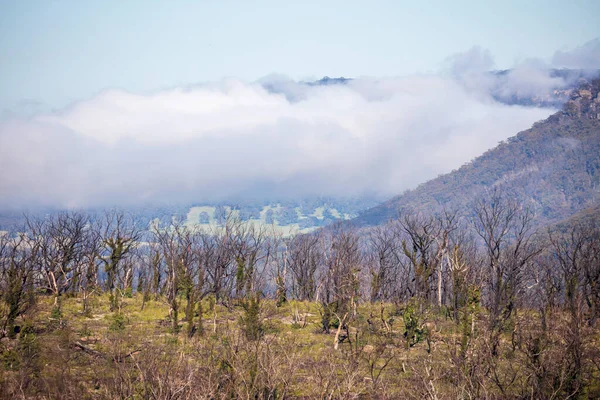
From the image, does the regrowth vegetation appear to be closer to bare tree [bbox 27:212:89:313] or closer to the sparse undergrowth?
the sparse undergrowth

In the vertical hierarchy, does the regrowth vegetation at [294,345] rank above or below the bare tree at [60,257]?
below

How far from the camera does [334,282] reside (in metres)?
43.4

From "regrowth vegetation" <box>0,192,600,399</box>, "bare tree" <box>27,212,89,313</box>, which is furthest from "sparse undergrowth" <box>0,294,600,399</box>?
"bare tree" <box>27,212,89,313</box>

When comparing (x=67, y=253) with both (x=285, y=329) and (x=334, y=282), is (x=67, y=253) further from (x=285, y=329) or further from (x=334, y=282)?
(x=334, y=282)

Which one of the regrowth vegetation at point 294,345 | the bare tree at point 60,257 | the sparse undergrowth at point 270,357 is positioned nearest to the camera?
the sparse undergrowth at point 270,357

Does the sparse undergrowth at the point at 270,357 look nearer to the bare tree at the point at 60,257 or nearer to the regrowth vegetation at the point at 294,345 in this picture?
A: the regrowth vegetation at the point at 294,345

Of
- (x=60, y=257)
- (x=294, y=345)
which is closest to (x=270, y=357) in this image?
(x=294, y=345)

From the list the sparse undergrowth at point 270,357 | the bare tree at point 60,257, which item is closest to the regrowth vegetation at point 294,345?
the sparse undergrowth at point 270,357

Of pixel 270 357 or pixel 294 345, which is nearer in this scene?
pixel 270 357

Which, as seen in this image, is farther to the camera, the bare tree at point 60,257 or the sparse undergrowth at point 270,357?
the bare tree at point 60,257

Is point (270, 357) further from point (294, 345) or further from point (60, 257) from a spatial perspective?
point (60, 257)

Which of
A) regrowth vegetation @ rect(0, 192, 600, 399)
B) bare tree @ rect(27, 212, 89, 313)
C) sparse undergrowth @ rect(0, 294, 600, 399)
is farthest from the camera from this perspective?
bare tree @ rect(27, 212, 89, 313)

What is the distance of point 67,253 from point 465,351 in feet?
149

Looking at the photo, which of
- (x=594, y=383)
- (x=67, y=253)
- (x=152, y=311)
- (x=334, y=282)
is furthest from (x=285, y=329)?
(x=67, y=253)
